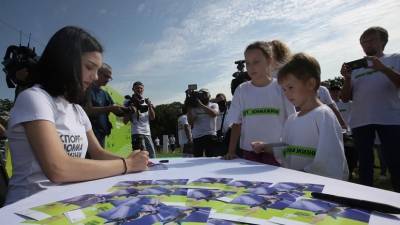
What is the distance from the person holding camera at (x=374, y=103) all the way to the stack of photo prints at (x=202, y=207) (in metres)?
2.38

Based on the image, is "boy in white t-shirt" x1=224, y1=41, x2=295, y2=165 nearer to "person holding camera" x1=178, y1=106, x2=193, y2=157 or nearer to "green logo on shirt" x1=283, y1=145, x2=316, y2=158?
"green logo on shirt" x1=283, y1=145, x2=316, y2=158

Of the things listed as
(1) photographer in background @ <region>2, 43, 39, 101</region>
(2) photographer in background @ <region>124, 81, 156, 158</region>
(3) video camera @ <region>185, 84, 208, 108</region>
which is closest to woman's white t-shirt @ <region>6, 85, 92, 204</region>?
(1) photographer in background @ <region>2, 43, 39, 101</region>

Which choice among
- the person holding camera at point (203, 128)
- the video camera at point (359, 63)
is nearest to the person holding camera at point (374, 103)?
the video camera at point (359, 63)

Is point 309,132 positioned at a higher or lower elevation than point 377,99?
lower

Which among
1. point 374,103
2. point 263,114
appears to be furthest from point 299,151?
point 374,103

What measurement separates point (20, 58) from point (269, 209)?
10.4 ft

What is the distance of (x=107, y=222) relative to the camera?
0.81m

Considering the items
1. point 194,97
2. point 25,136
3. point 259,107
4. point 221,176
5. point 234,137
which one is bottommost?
point 221,176

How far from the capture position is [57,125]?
1595mm

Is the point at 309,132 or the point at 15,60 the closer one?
the point at 309,132

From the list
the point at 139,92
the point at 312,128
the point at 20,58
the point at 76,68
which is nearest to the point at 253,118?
the point at 312,128

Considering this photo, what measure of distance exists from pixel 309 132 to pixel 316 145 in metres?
0.08

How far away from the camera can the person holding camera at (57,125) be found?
139 centimetres

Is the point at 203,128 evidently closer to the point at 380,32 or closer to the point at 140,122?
the point at 140,122
